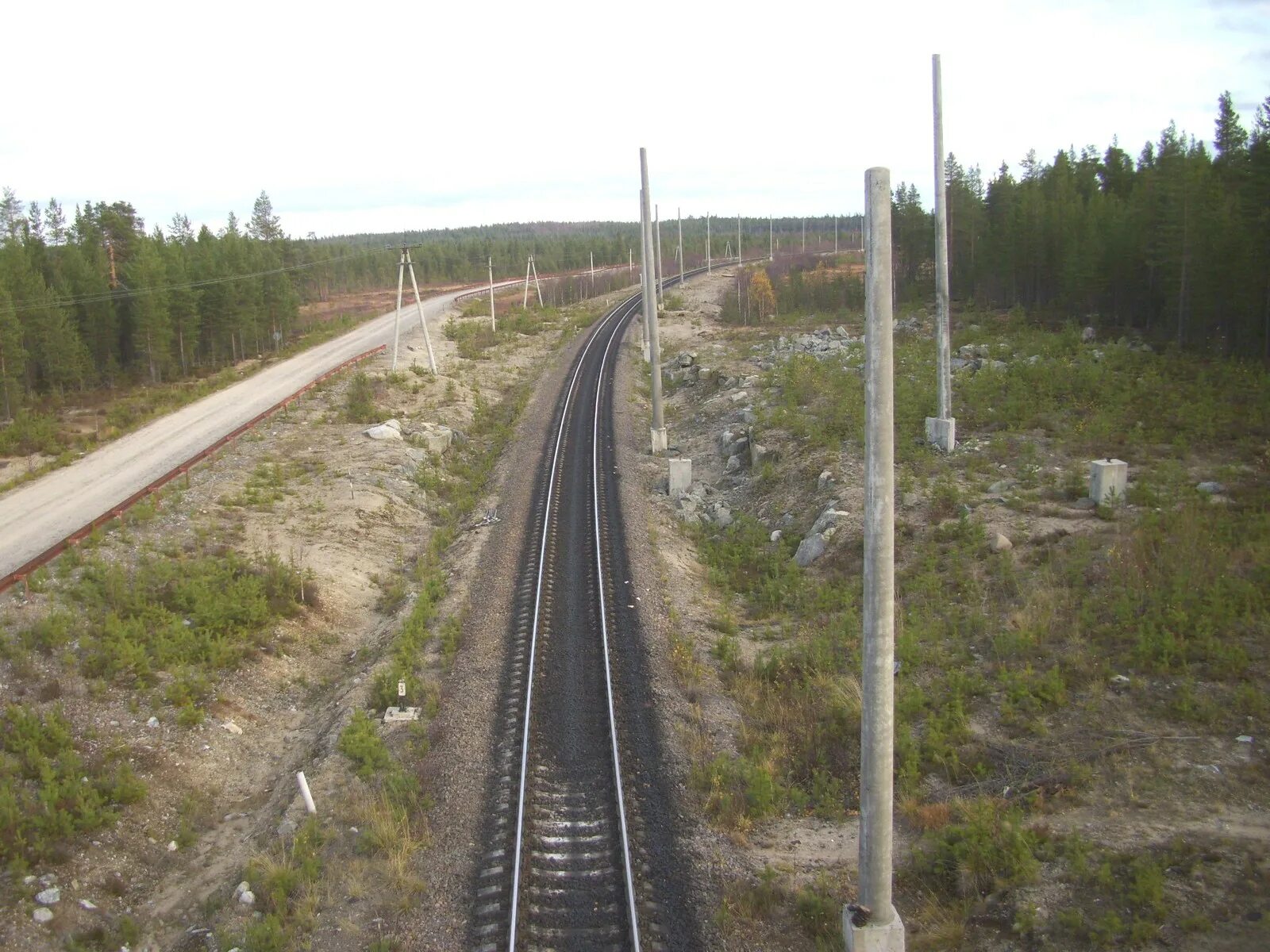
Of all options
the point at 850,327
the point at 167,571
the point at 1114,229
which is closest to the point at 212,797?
the point at 167,571

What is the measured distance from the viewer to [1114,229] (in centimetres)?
4309

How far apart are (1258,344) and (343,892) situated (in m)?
38.3

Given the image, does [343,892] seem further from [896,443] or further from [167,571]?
[896,443]

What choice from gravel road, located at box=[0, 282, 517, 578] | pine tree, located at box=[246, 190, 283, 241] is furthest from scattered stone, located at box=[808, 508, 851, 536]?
pine tree, located at box=[246, 190, 283, 241]

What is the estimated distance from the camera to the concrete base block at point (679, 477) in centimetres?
2273

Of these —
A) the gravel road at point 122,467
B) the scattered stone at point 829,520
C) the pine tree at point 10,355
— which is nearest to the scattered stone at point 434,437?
the gravel road at point 122,467

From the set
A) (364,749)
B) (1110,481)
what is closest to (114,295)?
(364,749)

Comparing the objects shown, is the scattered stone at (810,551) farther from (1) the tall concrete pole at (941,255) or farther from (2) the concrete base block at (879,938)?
(2) the concrete base block at (879,938)

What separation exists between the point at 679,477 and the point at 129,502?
43.8 ft

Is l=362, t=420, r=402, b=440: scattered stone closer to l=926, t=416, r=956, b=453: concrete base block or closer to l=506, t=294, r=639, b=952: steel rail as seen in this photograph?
l=506, t=294, r=639, b=952: steel rail

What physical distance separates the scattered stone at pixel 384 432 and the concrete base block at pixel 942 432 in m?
16.5

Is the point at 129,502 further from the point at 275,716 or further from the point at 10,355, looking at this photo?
the point at 10,355

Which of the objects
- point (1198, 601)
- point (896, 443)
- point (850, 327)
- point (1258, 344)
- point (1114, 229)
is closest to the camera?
point (1198, 601)

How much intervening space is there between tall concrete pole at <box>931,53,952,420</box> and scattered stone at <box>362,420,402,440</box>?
55.4ft
